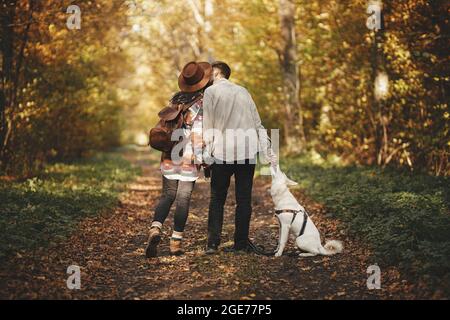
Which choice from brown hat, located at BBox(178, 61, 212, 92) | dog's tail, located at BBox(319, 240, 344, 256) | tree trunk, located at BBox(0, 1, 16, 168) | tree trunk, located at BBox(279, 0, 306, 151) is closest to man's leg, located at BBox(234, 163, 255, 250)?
dog's tail, located at BBox(319, 240, 344, 256)

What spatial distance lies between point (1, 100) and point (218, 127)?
734 cm

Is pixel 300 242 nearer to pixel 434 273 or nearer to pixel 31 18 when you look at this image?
pixel 434 273

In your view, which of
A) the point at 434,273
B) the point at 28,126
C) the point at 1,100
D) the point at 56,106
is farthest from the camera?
the point at 56,106

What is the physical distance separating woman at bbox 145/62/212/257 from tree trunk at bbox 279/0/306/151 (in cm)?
1027

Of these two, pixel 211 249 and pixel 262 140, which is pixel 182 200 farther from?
pixel 262 140

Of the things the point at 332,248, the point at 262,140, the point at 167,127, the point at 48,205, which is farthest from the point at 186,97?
the point at 48,205

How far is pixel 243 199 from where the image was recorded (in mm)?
6047

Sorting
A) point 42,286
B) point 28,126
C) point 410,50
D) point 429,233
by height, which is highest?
point 410,50

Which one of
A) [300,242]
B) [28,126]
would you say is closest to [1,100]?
[28,126]

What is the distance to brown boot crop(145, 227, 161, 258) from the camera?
19.5 feet

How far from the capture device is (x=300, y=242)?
596 cm

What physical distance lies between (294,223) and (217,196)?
40.1 inches

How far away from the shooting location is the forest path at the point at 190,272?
4805 mm

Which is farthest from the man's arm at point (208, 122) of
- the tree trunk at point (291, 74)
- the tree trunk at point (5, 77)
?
the tree trunk at point (291, 74)
